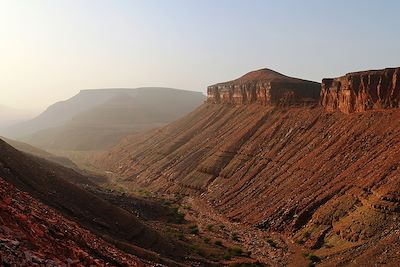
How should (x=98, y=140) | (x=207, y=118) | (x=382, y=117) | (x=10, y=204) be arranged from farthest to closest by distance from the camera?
(x=98, y=140) < (x=207, y=118) < (x=382, y=117) < (x=10, y=204)

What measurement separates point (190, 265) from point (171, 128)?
66.5 meters

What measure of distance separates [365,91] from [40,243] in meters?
42.9

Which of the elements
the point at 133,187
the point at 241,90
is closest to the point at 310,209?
Result: the point at 133,187

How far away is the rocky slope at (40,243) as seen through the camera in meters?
11.4

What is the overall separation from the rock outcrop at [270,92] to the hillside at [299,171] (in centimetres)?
28

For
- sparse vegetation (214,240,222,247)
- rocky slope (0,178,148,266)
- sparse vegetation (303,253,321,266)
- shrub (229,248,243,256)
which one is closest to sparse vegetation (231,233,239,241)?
sparse vegetation (214,240,222,247)

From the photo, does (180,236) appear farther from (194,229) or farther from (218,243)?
(194,229)

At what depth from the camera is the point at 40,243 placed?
44.9 ft

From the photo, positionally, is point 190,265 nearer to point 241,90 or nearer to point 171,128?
point 241,90

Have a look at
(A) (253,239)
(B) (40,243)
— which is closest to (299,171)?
(A) (253,239)

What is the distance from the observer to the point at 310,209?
39.2m

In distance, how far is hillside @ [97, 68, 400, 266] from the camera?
1307 inches

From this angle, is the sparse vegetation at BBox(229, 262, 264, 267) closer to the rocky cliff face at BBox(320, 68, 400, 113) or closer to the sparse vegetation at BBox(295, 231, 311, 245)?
the sparse vegetation at BBox(295, 231, 311, 245)

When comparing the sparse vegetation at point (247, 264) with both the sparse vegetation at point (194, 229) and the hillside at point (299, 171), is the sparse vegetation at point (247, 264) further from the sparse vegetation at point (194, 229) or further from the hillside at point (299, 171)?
the sparse vegetation at point (194, 229)
